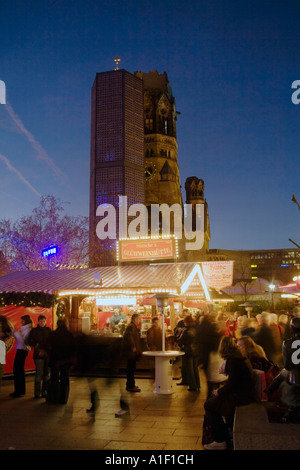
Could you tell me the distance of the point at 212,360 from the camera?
23.7ft

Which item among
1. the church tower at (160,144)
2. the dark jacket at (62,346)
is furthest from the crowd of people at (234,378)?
the church tower at (160,144)


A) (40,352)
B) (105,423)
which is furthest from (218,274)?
(105,423)

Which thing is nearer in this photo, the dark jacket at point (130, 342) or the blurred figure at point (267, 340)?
the blurred figure at point (267, 340)

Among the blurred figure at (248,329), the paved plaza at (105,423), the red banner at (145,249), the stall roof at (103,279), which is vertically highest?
the red banner at (145,249)

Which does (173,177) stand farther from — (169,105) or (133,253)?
(133,253)

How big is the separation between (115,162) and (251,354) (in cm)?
5399

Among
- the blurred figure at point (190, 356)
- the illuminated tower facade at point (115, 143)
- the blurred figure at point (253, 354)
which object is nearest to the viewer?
the blurred figure at point (253, 354)

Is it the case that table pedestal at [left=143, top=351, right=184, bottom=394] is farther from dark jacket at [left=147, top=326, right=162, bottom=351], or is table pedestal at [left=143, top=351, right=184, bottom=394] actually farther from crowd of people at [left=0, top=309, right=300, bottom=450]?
dark jacket at [left=147, top=326, right=162, bottom=351]

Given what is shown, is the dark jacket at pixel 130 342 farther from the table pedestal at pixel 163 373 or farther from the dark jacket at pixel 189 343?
the dark jacket at pixel 189 343

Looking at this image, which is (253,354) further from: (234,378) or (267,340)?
(267,340)

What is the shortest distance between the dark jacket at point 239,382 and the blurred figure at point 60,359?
363cm

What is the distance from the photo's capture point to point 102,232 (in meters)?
54.9

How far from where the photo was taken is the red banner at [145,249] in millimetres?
16156

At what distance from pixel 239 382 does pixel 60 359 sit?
4.08 meters
